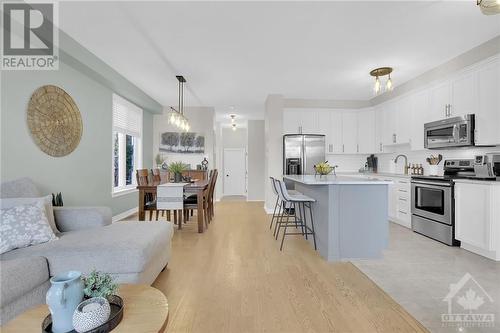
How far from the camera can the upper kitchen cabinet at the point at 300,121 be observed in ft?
21.0

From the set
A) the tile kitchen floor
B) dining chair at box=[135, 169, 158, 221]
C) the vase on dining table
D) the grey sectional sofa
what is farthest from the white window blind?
the tile kitchen floor

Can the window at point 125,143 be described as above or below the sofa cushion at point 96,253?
above

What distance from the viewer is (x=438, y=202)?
12.9 feet

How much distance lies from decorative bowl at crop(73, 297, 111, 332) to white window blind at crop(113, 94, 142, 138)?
4739 mm

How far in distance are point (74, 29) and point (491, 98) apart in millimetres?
5246

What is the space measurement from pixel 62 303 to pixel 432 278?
310 centimetres

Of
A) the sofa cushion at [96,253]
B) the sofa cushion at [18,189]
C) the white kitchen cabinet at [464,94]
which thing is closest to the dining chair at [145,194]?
the sofa cushion at [18,189]

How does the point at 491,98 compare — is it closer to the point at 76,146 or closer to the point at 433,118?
the point at 433,118

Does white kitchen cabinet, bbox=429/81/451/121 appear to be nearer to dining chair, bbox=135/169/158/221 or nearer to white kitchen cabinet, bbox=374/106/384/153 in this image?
white kitchen cabinet, bbox=374/106/384/153

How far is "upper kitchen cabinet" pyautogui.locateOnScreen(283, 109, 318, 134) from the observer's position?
6398 millimetres

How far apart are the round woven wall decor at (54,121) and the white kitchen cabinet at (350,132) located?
17.9 ft

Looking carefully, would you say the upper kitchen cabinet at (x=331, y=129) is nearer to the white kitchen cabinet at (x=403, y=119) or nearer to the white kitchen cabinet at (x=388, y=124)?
the white kitchen cabinet at (x=388, y=124)

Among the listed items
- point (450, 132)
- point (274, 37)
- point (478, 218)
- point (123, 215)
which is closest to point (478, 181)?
point (478, 218)

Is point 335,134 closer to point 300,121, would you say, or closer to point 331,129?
point 331,129
